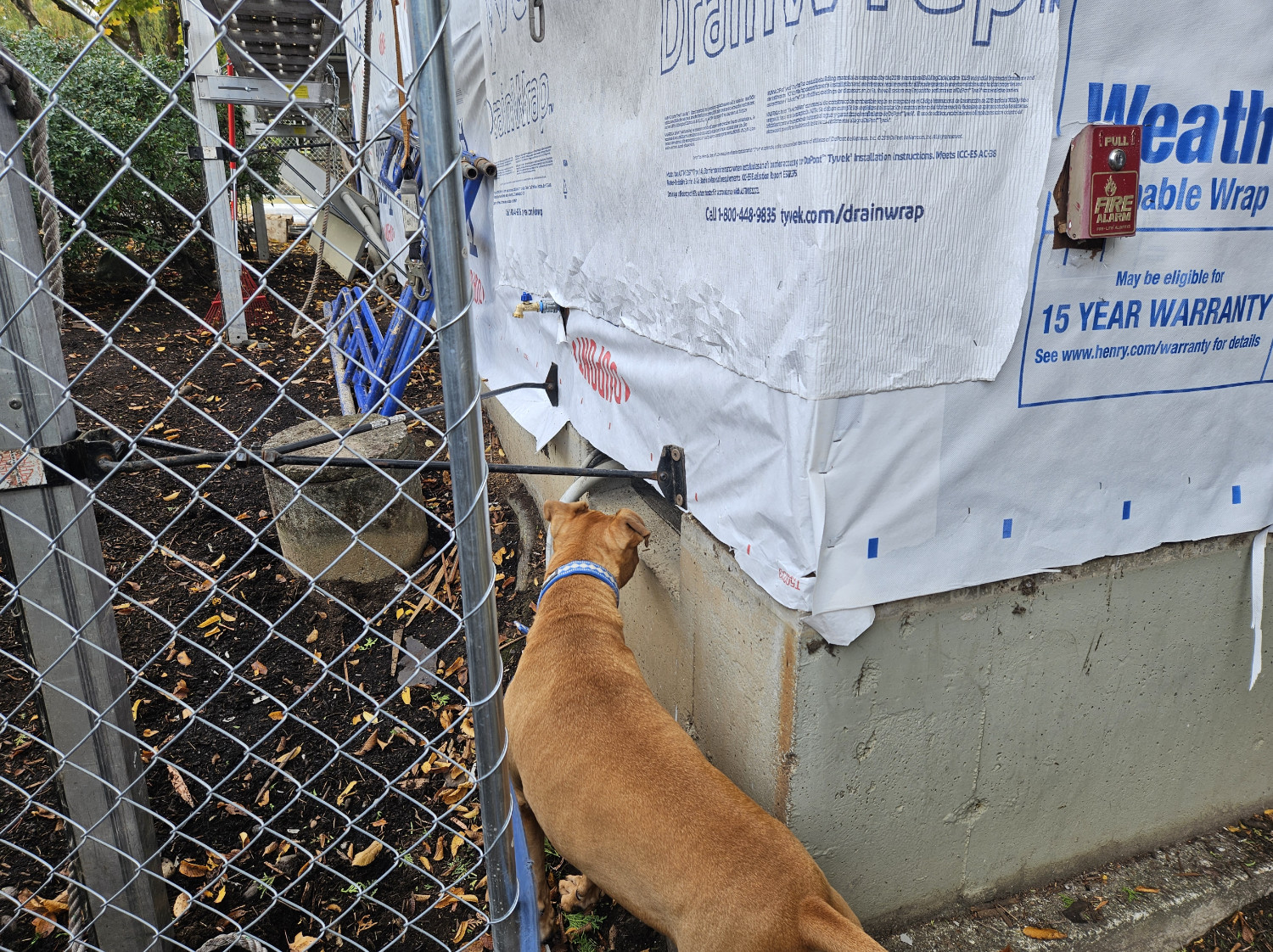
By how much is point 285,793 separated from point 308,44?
4981 mm

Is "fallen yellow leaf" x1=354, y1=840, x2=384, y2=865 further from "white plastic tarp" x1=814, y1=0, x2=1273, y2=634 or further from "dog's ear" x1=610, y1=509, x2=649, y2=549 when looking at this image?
"white plastic tarp" x1=814, y1=0, x2=1273, y2=634

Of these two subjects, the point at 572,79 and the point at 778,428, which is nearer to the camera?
the point at 778,428

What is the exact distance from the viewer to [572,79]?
2895 mm

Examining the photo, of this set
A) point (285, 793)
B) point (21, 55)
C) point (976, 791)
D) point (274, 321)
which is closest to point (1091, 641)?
point (976, 791)

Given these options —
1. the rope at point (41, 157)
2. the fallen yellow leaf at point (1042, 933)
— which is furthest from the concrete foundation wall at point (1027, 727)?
the rope at point (41, 157)

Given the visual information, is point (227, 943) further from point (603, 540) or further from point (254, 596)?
point (254, 596)

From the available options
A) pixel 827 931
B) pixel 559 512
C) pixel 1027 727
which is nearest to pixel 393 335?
pixel 559 512

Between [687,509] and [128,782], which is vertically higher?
[687,509]

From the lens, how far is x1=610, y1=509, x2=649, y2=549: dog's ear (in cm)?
265

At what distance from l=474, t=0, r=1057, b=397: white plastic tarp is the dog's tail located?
3.49ft

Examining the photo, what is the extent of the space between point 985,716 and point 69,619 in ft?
7.56

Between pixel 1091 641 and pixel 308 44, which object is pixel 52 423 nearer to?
pixel 1091 641

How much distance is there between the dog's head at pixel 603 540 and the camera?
2.60 metres

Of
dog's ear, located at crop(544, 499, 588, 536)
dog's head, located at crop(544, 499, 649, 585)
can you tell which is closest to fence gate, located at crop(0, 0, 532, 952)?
dog's ear, located at crop(544, 499, 588, 536)
